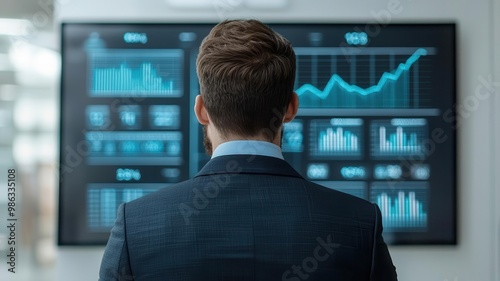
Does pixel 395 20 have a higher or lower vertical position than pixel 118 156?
higher

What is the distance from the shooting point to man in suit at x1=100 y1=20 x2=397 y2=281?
96cm

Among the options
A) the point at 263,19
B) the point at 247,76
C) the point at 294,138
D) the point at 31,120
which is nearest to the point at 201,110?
the point at 247,76

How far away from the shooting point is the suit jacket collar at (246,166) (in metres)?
1.00

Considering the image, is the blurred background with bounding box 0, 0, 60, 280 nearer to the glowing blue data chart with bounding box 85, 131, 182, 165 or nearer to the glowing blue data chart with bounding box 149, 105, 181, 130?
the glowing blue data chart with bounding box 85, 131, 182, 165

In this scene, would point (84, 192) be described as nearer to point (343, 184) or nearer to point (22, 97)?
point (22, 97)

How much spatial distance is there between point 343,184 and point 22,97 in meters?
1.49

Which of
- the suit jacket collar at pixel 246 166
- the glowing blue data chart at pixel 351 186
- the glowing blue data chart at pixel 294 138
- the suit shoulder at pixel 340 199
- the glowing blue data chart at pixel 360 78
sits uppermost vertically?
the glowing blue data chart at pixel 360 78

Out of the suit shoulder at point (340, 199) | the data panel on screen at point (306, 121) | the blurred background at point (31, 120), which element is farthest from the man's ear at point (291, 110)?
the blurred background at point (31, 120)

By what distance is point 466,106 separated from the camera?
2818 millimetres

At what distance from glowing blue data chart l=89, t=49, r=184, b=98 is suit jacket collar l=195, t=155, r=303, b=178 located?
1773mm

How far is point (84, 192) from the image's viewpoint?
2750mm

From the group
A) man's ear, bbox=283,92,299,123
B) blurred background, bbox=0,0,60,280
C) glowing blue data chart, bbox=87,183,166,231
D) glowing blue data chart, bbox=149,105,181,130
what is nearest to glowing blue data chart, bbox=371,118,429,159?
glowing blue data chart, bbox=149,105,181,130

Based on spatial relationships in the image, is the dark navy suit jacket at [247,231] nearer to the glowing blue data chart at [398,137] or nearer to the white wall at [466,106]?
the glowing blue data chart at [398,137]

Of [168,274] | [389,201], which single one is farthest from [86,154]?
[168,274]
